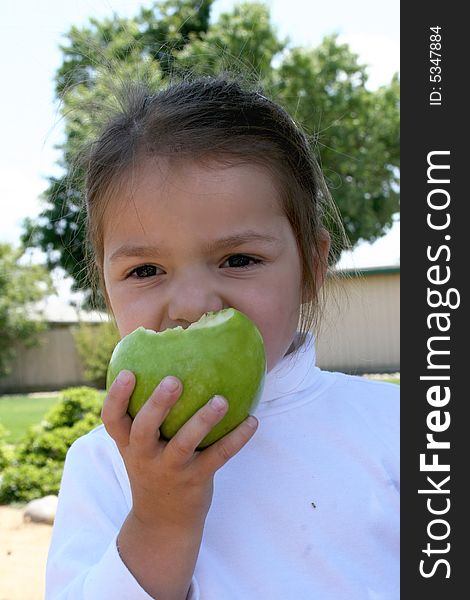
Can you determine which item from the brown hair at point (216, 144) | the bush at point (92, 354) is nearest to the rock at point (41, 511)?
the brown hair at point (216, 144)

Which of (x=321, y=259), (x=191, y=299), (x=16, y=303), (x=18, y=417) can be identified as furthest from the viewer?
(x=16, y=303)

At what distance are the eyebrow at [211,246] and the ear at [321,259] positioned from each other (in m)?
0.36

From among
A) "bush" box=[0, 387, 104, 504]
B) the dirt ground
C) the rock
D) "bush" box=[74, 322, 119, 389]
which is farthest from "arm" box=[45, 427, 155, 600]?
"bush" box=[74, 322, 119, 389]

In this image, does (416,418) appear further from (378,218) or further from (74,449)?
(378,218)

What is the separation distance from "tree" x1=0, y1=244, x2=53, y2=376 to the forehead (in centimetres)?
2730

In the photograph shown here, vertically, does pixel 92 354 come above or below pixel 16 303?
below

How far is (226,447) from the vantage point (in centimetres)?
127

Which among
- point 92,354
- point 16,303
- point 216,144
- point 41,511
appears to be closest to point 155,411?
point 216,144

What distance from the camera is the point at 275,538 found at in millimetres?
1596

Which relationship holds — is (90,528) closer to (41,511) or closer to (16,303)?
(41,511)

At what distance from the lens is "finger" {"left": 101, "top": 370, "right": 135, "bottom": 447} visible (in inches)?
49.2

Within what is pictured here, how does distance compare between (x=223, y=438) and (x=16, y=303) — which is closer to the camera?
(x=223, y=438)

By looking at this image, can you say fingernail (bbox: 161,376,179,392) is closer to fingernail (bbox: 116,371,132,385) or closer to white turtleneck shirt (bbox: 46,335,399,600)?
fingernail (bbox: 116,371,132,385)

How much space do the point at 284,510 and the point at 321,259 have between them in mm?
716
